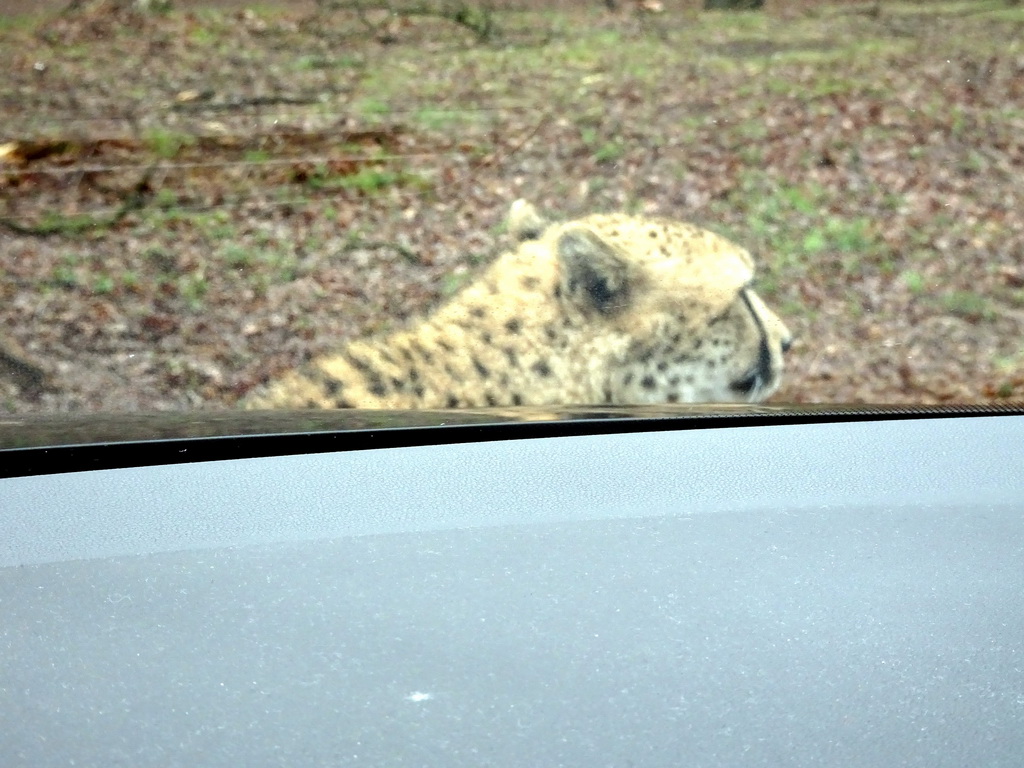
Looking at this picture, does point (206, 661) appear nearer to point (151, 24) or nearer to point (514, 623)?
point (514, 623)

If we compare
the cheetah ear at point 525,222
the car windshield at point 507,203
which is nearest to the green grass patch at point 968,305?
the car windshield at point 507,203

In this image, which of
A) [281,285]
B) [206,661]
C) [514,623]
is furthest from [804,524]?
[281,285]

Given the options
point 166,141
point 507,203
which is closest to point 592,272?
point 507,203

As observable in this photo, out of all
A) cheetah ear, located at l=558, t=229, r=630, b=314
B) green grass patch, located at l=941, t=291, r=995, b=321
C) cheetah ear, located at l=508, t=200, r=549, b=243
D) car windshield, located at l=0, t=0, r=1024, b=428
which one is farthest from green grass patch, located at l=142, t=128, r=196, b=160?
green grass patch, located at l=941, t=291, r=995, b=321

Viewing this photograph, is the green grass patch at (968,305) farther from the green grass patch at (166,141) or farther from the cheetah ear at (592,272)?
the green grass patch at (166,141)

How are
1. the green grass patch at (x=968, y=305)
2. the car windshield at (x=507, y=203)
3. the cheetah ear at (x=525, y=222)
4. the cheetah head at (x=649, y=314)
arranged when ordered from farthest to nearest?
the green grass patch at (x=968, y=305)
the cheetah ear at (x=525, y=222)
the cheetah head at (x=649, y=314)
the car windshield at (x=507, y=203)

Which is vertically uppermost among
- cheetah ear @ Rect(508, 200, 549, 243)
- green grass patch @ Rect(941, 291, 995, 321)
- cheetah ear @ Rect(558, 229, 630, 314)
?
cheetah ear @ Rect(508, 200, 549, 243)

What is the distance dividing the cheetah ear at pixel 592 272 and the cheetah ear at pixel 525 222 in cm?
8

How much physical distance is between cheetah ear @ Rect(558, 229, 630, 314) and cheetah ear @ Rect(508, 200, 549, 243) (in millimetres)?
77

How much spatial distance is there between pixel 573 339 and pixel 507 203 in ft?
1.53

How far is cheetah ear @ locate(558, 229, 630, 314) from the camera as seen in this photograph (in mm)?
3588

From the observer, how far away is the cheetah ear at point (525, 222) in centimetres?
369

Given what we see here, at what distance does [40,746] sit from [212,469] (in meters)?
0.82

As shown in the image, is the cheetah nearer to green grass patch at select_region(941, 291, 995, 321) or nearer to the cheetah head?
the cheetah head
